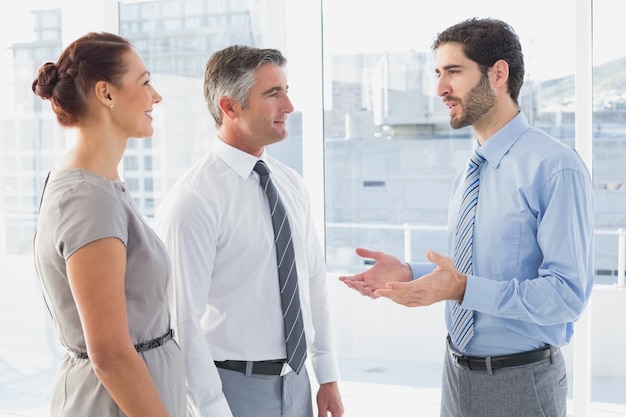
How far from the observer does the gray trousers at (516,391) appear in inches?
76.6

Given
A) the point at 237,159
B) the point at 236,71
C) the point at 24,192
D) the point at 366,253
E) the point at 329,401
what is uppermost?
the point at 236,71

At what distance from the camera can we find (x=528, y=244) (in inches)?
76.3

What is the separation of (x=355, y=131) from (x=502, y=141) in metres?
1.50

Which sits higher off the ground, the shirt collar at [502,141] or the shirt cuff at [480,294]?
the shirt collar at [502,141]

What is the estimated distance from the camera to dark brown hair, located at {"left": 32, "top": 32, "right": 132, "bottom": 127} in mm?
1752

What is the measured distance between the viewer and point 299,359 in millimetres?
2162

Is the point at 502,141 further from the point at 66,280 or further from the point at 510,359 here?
the point at 66,280

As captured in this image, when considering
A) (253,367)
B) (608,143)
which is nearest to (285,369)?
(253,367)

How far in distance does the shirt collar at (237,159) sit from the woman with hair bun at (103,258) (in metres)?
0.36

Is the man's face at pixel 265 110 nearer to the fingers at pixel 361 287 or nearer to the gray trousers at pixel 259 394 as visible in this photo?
the fingers at pixel 361 287

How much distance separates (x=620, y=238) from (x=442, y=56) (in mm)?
1388

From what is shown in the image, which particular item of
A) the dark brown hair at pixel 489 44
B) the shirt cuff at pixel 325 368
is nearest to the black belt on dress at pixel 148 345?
the shirt cuff at pixel 325 368

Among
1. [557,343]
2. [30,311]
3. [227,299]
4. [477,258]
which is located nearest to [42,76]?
[227,299]

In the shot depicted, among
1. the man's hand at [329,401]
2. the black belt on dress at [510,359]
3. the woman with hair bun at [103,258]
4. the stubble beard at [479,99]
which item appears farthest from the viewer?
the man's hand at [329,401]
